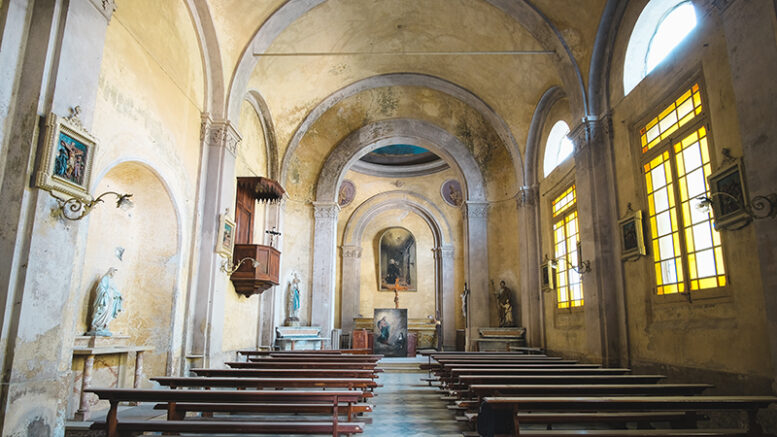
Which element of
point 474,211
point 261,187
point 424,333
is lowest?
point 424,333

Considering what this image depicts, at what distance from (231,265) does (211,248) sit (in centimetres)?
104

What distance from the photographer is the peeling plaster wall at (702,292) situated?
562 cm

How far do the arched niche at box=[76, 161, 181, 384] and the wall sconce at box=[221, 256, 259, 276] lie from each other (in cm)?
134

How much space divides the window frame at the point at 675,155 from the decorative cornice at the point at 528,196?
5.45 m

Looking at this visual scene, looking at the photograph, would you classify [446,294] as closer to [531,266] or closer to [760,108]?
[531,266]

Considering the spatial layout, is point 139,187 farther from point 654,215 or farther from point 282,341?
point 654,215

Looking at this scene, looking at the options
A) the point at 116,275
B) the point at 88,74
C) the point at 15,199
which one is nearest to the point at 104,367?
the point at 116,275

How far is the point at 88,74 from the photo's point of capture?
19.4ft

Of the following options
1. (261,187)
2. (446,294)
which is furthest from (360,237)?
(261,187)

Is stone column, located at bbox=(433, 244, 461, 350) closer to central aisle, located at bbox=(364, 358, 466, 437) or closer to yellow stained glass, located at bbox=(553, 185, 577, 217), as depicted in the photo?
yellow stained glass, located at bbox=(553, 185, 577, 217)

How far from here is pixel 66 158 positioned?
5492mm

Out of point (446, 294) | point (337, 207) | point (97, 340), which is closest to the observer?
point (97, 340)

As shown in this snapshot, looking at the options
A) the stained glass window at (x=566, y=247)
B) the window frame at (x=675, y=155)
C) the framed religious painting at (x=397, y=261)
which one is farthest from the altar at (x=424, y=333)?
the window frame at (x=675, y=155)

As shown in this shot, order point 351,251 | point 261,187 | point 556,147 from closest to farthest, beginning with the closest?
1. point 261,187
2. point 556,147
3. point 351,251
